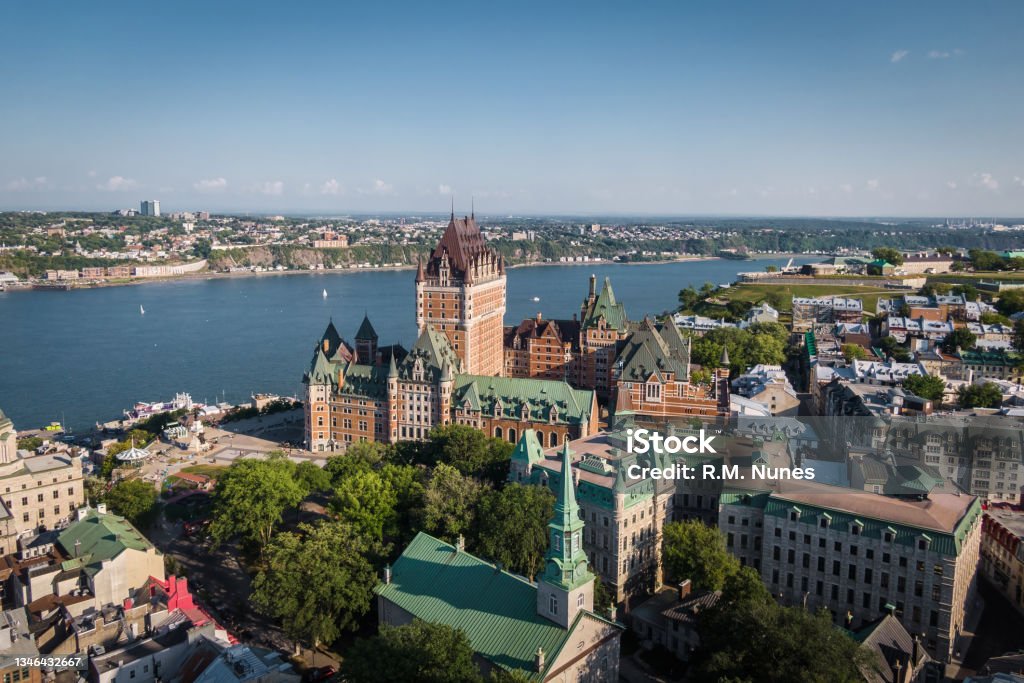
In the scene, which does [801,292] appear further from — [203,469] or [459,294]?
[203,469]

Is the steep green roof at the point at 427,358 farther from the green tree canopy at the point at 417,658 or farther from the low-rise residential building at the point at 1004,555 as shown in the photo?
the low-rise residential building at the point at 1004,555

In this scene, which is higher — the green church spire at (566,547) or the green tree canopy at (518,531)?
the green church spire at (566,547)

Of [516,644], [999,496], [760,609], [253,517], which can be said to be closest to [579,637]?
[516,644]

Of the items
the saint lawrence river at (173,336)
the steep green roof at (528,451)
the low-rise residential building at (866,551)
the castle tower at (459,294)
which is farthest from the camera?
the saint lawrence river at (173,336)

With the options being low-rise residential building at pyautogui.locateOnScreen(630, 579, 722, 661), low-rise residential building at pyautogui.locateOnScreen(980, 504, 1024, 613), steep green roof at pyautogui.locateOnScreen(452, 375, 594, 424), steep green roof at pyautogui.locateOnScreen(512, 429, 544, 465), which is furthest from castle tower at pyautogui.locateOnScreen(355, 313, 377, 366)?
low-rise residential building at pyautogui.locateOnScreen(980, 504, 1024, 613)

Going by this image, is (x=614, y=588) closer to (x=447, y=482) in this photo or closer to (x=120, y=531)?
(x=447, y=482)

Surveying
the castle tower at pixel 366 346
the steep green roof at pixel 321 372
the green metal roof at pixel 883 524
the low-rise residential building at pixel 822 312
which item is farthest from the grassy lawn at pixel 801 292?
the green metal roof at pixel 883 524

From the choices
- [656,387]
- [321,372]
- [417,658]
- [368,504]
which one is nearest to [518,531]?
[368,504]
